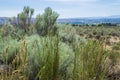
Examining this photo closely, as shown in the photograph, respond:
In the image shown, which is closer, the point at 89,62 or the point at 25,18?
the point at 89,62

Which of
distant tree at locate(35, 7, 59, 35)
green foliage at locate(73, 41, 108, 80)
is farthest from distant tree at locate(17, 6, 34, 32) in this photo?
green foliage at locate(73, 41, 108, 80)

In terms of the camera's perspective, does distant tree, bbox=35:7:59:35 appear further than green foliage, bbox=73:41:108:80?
Yes

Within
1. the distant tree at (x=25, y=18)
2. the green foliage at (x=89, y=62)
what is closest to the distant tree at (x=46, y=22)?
the distant tree at (x=25, y=18)

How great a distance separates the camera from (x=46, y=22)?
12.2 metres

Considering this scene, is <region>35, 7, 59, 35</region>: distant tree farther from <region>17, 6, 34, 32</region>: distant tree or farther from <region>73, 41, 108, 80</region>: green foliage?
<region>73, 41, 108, 80</region>: green foliage

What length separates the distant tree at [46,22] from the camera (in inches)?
457

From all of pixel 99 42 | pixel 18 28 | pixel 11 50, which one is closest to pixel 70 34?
pixel 18 28

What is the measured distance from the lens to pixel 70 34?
11.1 metres

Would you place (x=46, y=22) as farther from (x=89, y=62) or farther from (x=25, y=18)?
(x=89, y=62)

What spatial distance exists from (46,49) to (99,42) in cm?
97

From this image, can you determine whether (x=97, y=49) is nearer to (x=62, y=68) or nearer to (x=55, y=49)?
(x=55, y=49)

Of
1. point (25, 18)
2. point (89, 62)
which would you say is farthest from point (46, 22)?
point (89, 62)

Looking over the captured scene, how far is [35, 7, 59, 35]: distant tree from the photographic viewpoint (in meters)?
11.6

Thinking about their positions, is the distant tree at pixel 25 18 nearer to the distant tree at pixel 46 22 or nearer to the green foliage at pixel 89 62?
the distant tree at pixel 46 22
